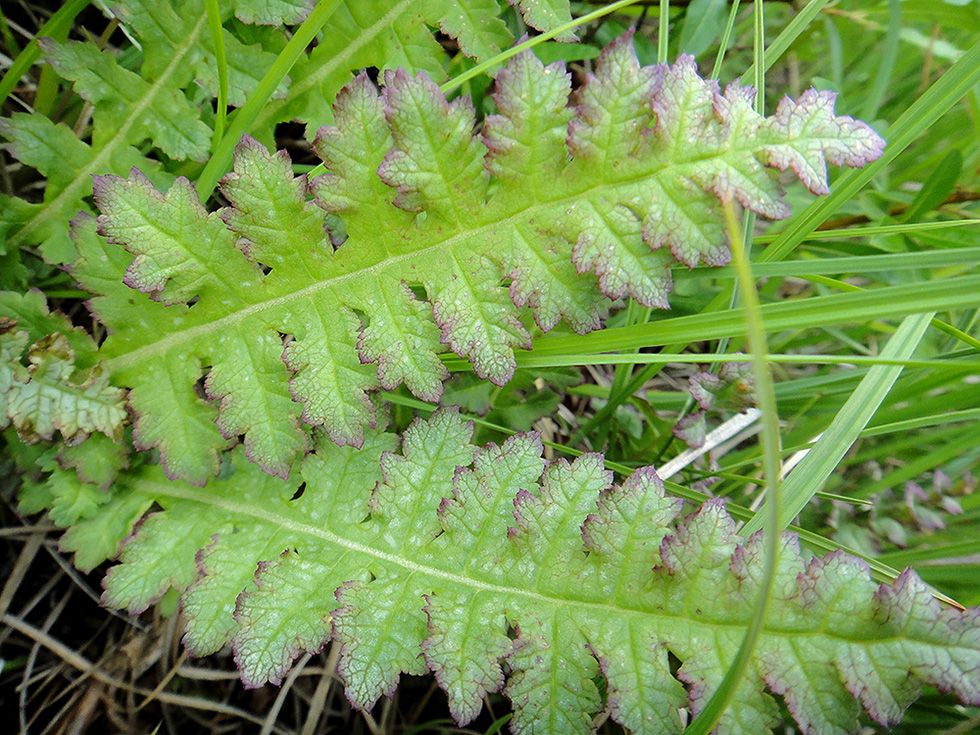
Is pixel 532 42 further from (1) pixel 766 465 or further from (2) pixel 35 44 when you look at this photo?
(2) pixel 35 44

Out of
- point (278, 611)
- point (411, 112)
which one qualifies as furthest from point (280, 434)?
point (411, 112)

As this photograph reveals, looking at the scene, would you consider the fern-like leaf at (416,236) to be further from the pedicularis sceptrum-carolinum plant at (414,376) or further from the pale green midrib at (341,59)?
the pale green midrib at (341,59)

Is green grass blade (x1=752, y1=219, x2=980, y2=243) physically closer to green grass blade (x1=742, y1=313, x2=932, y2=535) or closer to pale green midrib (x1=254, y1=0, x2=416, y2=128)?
green grass blade (x1=742, y1=313, x2=932, y2=535)

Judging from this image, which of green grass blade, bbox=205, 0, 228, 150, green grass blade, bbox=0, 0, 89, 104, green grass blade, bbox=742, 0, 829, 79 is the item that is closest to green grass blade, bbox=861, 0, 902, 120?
green grass blade, bbox=742, 0, 829, 79

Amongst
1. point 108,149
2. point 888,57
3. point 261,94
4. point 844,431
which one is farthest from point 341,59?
point 888,57

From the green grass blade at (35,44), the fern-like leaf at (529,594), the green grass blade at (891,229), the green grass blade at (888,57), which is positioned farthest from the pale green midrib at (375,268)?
the green grass blade at (888,57)

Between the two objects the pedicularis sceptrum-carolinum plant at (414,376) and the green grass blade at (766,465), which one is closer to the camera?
the green grass blade at (766,465)
